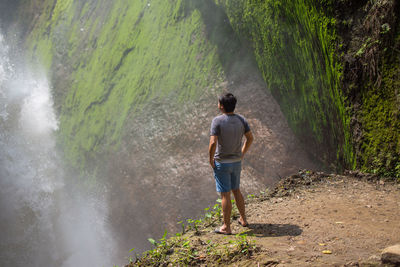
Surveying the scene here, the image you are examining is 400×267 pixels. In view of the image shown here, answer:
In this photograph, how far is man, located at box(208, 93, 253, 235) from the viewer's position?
338 centimetres

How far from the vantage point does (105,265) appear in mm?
9719

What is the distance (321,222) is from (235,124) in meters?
1.34

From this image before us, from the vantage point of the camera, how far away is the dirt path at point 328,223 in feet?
8.84

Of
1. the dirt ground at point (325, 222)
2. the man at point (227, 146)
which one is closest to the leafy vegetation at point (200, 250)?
the dirt ground at point (325, 222)

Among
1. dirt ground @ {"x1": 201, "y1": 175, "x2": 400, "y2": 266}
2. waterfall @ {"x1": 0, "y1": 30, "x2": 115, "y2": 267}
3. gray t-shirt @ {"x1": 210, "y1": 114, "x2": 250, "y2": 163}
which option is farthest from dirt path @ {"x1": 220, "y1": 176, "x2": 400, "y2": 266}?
waterfall @ {"x1": 0, "y1": 30, "x2": 115, "y2": 267}

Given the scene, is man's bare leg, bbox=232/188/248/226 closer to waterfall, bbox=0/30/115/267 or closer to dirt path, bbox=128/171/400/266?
dirt path, bbox=128/171/400/266

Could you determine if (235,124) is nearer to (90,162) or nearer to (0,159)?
(90,162)

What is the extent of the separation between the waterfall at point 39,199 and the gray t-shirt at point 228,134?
24.1ft

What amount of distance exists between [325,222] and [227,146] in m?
1.27

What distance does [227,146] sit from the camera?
3430 millimetres

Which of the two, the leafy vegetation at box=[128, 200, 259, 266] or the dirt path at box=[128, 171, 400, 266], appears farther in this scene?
the leafy vegetation at box=[128, 200, 259, 266]

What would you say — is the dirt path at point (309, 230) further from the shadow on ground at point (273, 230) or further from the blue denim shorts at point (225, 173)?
the blue denim shorts at point (225, 173)

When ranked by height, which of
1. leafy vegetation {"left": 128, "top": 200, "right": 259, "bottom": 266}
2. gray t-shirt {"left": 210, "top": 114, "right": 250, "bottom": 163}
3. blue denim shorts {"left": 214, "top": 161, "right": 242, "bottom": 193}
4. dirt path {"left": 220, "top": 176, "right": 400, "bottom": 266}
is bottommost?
dirt path {"left": 220, "top": 176, "right": 400, "bottom": 266}

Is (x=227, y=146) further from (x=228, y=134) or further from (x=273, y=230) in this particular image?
(x=273, y=230)
